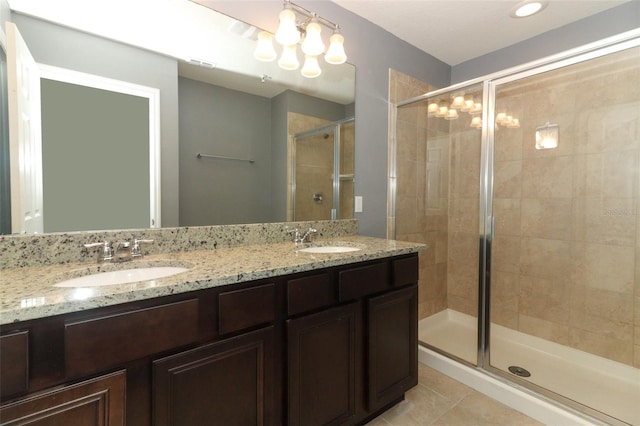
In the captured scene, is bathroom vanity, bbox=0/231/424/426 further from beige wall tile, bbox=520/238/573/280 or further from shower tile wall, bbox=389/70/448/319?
beige wall tile, bbox=520/238/573/280

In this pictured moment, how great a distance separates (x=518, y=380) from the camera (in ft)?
5.75

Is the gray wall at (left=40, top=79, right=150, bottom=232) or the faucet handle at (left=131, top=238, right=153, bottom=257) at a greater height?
the gray wall at (left=40, top=79, right=150, bottom=232)

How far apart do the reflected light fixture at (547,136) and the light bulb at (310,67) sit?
5.80ft

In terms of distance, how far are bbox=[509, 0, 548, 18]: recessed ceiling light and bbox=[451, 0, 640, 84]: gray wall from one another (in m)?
0.38

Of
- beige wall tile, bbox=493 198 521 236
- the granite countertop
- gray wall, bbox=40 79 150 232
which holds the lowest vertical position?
the granite countertop

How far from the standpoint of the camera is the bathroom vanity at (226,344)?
73 centimetres

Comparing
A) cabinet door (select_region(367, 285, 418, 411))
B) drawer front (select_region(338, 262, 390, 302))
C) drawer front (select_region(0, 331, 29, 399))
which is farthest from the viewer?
cabinet door (select_region(367, 285, 418, 411))

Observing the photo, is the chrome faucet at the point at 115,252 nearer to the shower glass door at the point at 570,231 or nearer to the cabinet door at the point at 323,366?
the cabinet door at the point at 323,366

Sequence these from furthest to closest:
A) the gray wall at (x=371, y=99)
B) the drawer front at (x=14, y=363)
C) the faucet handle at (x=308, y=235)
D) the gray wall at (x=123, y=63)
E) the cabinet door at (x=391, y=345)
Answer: the gray wall at (x=371, y=99) → the faucet handle at (x=308, y=235) → the cabinet door at (x=391, y=345) → the gray wall at (x=123, y=63) → the drawer front at (x=14, y=363)

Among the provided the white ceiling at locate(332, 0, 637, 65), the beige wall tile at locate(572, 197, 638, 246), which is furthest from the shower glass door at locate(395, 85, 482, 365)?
the beige wall tile at locate(572, 197, 638, 246)

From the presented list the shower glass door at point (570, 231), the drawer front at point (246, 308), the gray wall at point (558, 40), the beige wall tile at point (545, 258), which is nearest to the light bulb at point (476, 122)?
the shower glass door at point (570, 231)

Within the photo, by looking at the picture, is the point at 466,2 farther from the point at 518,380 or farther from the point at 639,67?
the point at 518,380

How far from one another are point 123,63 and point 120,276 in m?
0.92

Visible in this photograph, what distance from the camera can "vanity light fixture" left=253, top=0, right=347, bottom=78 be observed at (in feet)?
5.28
